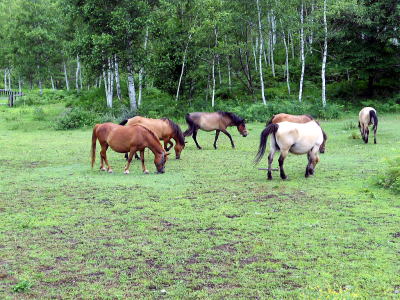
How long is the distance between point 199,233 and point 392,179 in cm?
494

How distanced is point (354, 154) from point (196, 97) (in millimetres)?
19628

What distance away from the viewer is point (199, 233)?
22.4 feet

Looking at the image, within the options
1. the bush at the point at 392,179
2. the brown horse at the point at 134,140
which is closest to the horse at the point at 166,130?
the brown horse at the point at 134,140

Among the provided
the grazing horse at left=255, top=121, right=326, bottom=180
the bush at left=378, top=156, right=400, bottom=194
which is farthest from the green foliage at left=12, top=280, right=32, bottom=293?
the bush at left=378, top=156, right=400, bottom=194

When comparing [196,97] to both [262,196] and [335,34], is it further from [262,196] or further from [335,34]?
[262,196]

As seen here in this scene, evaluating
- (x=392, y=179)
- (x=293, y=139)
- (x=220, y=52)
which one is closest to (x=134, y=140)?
(x=293, y=139)

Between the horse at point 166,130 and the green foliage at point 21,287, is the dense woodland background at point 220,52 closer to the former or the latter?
the horse at point 166,130

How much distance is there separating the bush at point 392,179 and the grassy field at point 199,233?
0.24 m

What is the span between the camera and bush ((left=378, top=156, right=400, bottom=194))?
9074mm

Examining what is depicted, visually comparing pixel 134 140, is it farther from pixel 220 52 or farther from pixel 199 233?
pixel 220 52

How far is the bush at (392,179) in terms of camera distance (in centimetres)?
907

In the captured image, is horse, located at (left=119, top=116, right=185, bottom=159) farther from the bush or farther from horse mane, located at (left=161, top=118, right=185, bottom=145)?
the bush

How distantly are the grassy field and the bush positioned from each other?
24 centimetres

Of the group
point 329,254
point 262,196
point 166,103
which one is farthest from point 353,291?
point 166,103
